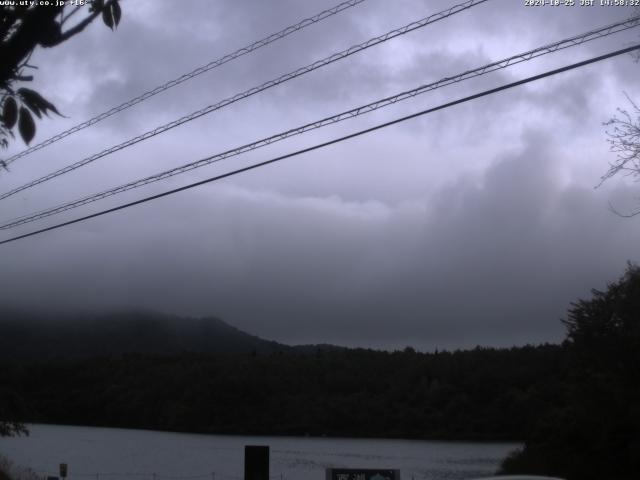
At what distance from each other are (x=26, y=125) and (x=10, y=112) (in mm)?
110

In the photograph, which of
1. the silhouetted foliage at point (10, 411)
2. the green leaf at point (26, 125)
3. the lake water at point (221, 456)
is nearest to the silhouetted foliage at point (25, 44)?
the green leaf at point (26, 125)

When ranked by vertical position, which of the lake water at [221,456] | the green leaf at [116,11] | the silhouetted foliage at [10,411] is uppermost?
the green leaf at [116,11]

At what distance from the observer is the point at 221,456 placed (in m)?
48.9

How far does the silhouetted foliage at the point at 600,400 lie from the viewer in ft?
86.6

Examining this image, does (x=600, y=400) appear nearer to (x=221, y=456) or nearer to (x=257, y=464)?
(x=257, y=464)

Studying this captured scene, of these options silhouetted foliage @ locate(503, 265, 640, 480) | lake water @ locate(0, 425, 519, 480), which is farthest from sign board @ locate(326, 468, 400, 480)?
lake water @ locate(0, 425, 519, 480)

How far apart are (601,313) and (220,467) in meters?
22.5

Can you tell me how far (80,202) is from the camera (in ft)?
55.2

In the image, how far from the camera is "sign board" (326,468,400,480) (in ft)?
47.5

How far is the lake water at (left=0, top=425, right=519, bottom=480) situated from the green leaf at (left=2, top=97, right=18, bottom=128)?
28.0m

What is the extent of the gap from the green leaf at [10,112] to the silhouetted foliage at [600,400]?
2454 cm

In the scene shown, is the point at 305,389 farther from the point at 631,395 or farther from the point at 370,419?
the point at 631,395

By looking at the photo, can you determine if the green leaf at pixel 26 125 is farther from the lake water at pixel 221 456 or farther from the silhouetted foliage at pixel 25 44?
the lake water at pixel 221 456

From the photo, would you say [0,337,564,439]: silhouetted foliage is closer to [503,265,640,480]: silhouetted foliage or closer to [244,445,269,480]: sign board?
[503,265,640,480]: silhouetted foliage
